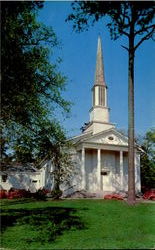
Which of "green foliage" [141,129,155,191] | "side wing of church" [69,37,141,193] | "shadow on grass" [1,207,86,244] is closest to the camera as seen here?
"shadow on grass" [1,207,86,244]

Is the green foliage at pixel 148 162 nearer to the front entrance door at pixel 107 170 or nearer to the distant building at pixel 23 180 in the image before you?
the front entrance door at pixel 107 170

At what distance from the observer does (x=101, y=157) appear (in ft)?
87.0

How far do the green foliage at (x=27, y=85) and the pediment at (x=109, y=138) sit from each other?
51.8 feet

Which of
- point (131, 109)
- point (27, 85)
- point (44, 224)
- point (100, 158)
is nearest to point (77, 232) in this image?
point (44, 224)

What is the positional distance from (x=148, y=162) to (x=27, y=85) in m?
A: 24.3

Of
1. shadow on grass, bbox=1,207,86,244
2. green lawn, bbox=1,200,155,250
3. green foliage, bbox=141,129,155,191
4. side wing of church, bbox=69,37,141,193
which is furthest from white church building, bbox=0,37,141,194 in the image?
green lawn, bbox=1,200,155,250

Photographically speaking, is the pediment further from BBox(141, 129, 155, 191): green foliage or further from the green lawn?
the green lawn

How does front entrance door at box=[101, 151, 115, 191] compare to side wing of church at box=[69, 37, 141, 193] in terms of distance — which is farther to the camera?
front entrance door at box=[101, 151, 115, 191]

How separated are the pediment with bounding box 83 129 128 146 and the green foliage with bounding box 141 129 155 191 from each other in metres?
3.30

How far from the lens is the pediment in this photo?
25.6 meters

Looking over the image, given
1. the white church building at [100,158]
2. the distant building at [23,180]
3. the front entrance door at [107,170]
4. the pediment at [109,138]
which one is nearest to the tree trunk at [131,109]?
the white church building at [100,158]

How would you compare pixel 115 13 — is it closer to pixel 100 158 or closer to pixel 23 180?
pixel 100 158

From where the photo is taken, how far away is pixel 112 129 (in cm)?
2584

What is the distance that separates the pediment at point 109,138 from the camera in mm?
25641
